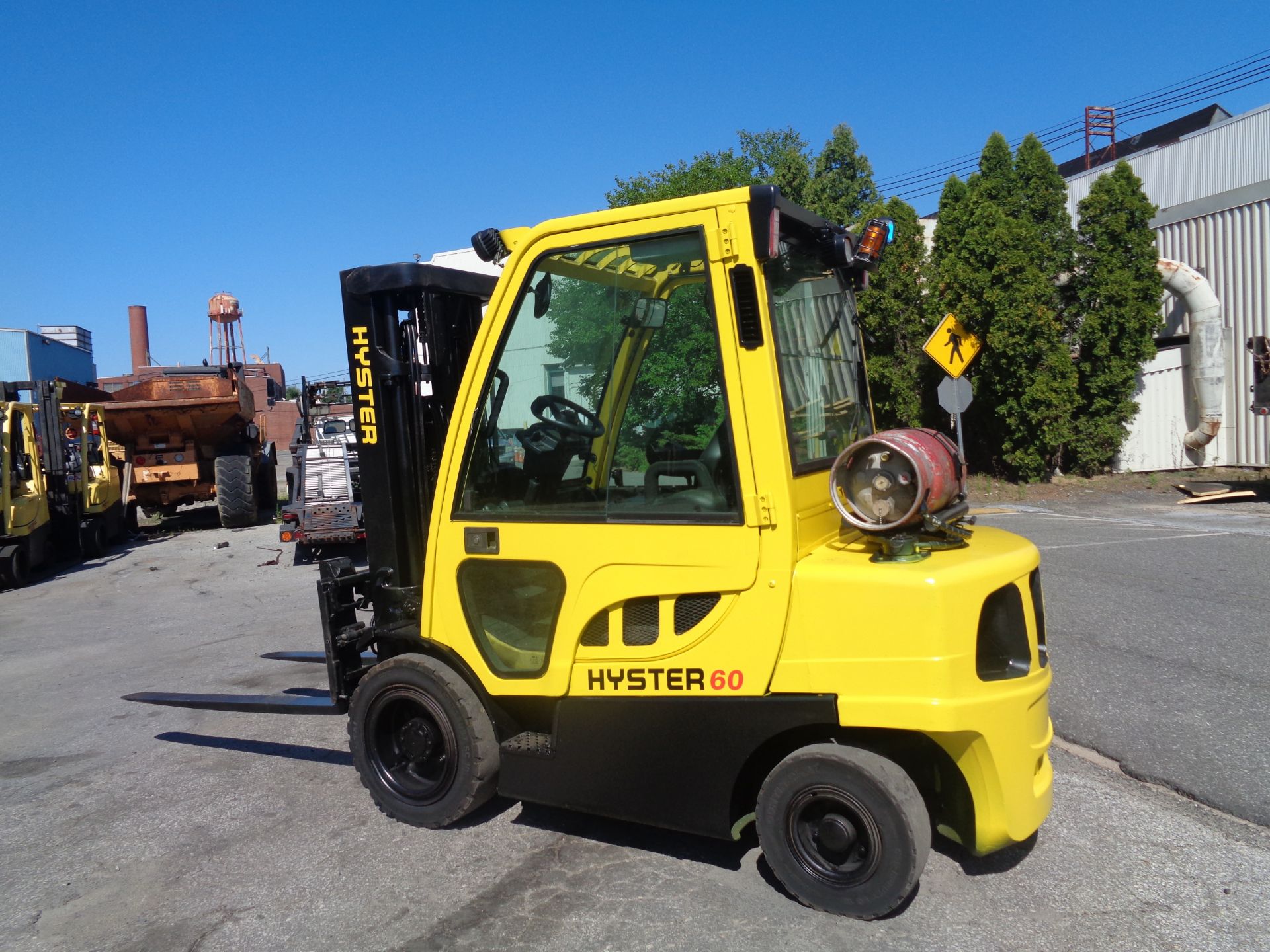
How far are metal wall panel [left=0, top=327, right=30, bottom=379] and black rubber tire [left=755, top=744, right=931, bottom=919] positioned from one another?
42.6 metres

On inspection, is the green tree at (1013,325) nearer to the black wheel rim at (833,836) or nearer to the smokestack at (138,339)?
the black wheel rim at (833,836)

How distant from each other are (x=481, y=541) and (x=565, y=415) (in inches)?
24.6

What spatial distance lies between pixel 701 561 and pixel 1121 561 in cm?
878

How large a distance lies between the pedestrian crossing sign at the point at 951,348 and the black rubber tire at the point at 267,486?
1498cm

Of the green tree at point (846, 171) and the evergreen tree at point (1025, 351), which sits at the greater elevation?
the green tree at point (846, 171)

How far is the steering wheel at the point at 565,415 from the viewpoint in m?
3.90

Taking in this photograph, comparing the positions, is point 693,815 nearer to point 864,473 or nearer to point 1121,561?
point 864,473

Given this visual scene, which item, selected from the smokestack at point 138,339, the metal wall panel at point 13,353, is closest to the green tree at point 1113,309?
the metal wall panel at point 13,353

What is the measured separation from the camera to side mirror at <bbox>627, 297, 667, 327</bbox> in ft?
12.0

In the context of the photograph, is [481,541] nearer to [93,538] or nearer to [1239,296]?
[93,538]

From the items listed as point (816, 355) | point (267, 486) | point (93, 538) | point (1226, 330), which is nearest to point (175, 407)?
point (93, 538)

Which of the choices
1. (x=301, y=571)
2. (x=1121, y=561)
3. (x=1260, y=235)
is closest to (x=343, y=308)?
(x=1121, y=561)

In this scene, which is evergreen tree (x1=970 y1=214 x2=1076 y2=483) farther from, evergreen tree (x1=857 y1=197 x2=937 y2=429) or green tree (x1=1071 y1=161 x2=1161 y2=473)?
evergreen tree (x1=857 y1=197 x2=937 y2=429)

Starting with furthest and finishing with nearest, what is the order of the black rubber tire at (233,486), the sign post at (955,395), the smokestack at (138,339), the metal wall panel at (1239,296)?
the smokestack at (138,339) < the black rubber tire at (233,486) < the metal wall panel at (1239,296) < the sign post at (955,395)
